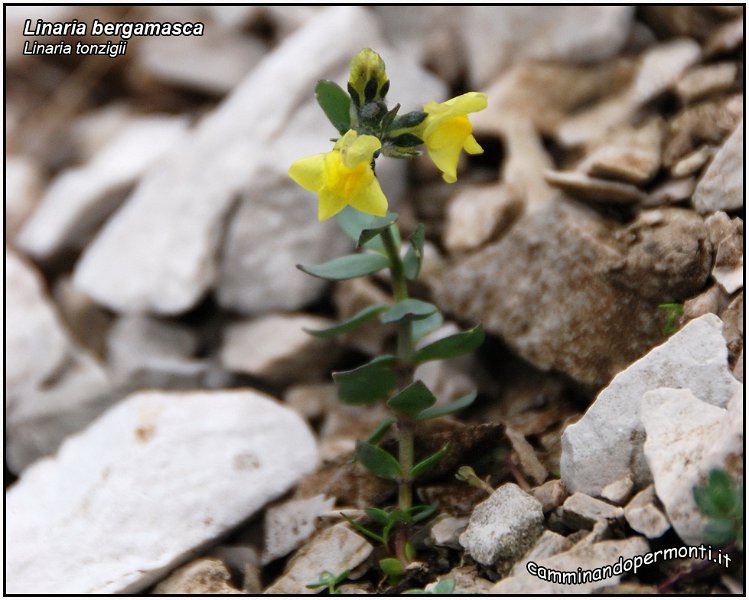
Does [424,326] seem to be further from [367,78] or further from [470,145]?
[367,78]

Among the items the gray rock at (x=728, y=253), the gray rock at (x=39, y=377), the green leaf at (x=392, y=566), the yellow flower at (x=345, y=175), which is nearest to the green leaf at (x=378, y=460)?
the green leaf at (x=392, y=566)

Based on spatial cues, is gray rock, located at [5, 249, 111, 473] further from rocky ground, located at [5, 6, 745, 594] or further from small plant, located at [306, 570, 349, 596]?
small plant, located at [306, 570, 349, 596]

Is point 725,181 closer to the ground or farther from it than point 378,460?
farther from it

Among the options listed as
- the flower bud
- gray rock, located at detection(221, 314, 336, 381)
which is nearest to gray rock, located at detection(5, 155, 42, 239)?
gray rock, located at detection(221, 314, 336, 381)

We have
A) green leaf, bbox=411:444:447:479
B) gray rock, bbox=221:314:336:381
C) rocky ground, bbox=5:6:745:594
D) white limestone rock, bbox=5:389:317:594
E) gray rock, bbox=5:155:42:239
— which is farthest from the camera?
gray rock, bbox=5:155:42:239

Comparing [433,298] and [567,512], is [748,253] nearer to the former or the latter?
[567,512]

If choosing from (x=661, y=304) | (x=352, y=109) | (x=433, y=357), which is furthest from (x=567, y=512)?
(x=352, y=109)

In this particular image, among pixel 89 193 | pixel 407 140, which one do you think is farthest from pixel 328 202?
pixel 89 193
